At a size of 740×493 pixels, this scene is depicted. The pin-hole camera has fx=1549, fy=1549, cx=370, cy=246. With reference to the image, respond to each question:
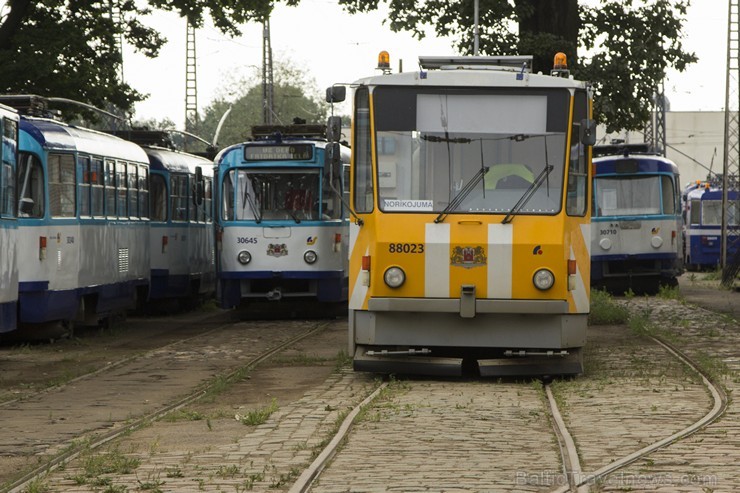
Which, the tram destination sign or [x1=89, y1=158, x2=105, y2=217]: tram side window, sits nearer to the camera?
[x1=89, y1=158, x2=105, y2=217]: tram side window

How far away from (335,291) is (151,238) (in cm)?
408

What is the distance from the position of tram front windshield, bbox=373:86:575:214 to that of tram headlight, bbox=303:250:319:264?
10.9 metres

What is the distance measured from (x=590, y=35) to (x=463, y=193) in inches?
624

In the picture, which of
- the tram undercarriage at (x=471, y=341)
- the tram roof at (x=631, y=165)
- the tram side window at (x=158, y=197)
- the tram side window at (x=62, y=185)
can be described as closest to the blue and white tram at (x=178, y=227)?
the tram side window at (x=158, y=197)

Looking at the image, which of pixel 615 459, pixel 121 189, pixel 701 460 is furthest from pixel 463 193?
pixel 121 189

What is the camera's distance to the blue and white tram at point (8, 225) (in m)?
17.2

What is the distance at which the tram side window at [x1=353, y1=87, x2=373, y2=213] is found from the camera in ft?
50.6

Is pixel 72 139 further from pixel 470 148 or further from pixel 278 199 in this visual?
pixel 470 148

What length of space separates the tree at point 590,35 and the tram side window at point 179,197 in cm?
469

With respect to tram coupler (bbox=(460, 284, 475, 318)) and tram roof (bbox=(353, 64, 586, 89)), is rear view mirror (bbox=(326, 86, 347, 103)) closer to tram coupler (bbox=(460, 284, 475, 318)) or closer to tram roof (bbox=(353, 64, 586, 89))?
tram roof (bbox=(353, 64, 586, 89))

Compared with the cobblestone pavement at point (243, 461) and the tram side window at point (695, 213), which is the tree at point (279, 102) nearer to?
the tram side window at point (695, 213)

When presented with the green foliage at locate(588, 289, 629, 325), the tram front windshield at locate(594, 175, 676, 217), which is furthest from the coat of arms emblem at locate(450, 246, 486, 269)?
the tram front windshield at locate(594, 175, 676, 217)

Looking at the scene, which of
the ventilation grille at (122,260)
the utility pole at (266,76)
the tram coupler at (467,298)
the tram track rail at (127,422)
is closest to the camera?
the tram track rail at (127,422)

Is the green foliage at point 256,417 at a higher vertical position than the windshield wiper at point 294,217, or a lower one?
lower
